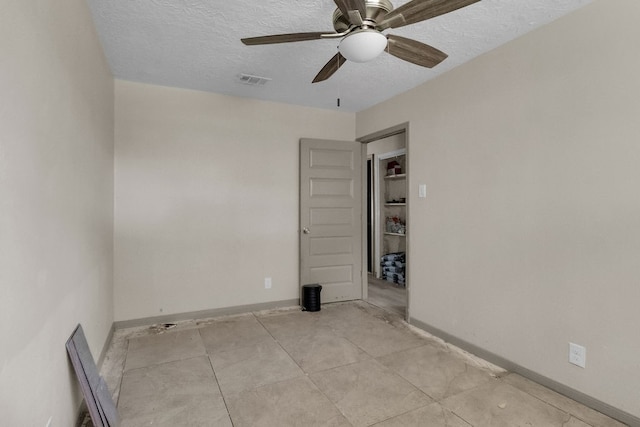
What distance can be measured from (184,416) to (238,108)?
10.1 feet

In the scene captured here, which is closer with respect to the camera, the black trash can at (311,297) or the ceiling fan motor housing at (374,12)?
the ceiling fan motor housing at (374,12)

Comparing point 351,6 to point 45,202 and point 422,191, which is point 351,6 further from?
point 422,191

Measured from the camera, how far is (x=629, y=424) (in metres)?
1.89

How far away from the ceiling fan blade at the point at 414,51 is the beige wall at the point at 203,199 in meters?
2.31

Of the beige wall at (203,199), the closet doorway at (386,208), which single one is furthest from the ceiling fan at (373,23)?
the closet doorway at (386,208)

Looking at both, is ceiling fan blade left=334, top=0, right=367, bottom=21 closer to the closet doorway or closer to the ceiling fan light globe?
the ceiling fan light globe

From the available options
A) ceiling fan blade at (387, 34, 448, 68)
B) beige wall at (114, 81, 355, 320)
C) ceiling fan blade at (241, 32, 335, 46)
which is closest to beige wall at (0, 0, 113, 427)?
ceiling fan blade at (241, 32, 335, 46)

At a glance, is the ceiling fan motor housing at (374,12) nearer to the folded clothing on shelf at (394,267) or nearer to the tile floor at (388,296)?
the tile floor at (388,296)

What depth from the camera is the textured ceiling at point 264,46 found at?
2.13 meters

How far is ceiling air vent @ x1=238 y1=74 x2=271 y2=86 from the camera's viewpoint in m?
3.24

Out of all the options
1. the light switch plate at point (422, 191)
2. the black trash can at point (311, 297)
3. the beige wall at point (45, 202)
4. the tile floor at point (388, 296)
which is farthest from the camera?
the tile floor at point (388, 296)

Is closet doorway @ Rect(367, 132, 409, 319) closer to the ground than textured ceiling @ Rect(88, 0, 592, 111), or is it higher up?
closer to the ground

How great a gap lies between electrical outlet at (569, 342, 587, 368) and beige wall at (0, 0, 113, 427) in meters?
2.89

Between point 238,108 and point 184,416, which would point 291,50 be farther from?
point 184,416
